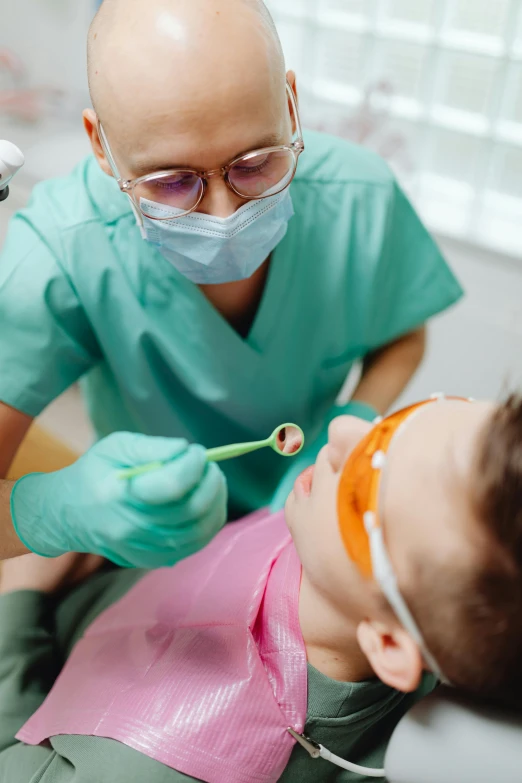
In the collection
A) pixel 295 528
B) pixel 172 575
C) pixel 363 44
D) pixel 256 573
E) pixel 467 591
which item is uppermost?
pixel 363 44

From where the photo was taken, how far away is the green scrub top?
1.10 meters

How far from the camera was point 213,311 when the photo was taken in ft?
3.81


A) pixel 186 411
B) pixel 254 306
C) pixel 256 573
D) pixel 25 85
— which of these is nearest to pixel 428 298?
pixel 254 306

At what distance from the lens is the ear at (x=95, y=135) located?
1.00m

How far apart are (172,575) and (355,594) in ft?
1.59

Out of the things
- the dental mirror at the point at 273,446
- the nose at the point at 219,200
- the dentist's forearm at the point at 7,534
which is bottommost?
the dentist's forearm at the point at 7,534

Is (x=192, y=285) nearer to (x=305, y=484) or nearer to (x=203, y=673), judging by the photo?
(x=305, y=484)

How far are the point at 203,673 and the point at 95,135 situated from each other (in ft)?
2.62

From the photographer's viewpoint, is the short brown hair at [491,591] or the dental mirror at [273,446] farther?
the dental mirror at [273,446]

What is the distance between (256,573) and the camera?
1091 mm

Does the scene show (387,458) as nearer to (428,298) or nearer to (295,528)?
(295,528)

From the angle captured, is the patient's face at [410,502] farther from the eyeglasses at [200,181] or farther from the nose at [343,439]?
the eyeglasses at [200,181]

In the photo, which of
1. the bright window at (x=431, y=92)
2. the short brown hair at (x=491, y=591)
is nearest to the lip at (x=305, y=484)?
the short brown hair at (x=491, y=591)

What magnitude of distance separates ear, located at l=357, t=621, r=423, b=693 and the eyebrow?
634 mm
